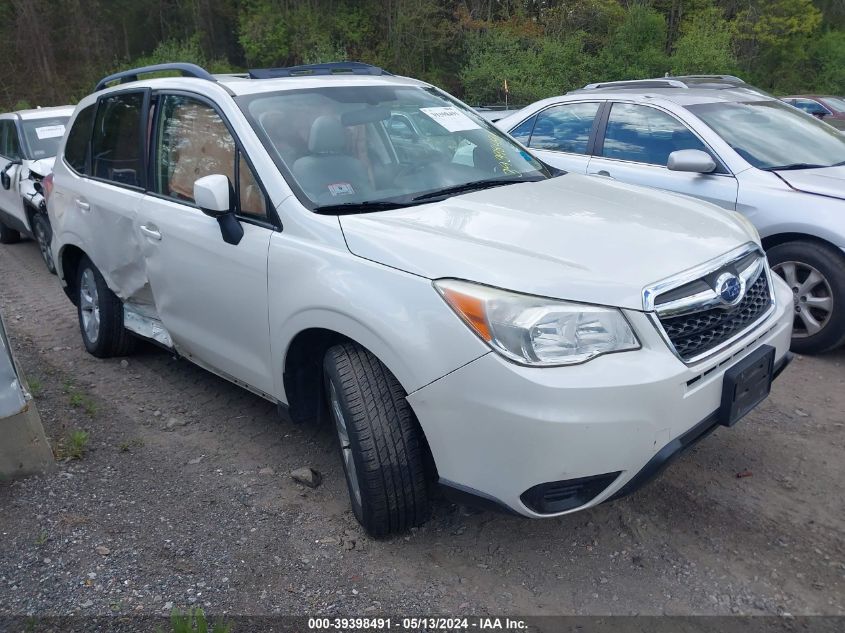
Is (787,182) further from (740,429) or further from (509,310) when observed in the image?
(509,310)

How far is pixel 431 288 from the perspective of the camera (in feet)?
8.19

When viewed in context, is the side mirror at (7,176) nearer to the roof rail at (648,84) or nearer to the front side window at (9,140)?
the front side window at (9,140)

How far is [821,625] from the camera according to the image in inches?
95.7

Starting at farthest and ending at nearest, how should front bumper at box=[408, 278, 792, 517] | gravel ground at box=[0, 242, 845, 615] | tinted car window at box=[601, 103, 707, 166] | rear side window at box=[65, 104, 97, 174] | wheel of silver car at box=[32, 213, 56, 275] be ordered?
wheel of silver car at box=[32, 213, 56, 275] → tinted car window at box=[601, 103, 707, 166] → rear side window at box=[65, 104, 97, 174] → gravel ground at box=[0, 242, 845, 615] → front bumper at box=[408, 278, 792, 517]

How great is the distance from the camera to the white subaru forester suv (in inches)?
93.7

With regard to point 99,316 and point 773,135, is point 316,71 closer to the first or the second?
point 99,316

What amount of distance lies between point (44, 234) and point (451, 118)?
216 inches

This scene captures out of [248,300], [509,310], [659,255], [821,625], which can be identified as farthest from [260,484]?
[821,625]

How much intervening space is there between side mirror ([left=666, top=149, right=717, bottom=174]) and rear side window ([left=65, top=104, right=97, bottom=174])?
3909mm

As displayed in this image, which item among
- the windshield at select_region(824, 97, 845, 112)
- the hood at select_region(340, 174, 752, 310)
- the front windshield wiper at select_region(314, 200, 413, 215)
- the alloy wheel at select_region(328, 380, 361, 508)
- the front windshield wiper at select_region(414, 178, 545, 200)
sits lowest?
the windshield at select_region(824, 97, 845, 112)

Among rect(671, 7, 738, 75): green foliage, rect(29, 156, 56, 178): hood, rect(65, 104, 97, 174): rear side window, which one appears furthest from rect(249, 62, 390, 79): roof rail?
rect(671, 7, 738, 75): green foliage

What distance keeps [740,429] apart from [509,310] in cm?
202

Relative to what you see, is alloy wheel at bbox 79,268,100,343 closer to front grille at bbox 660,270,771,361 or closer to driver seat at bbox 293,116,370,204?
driver seat at bbox 293,116,370,204

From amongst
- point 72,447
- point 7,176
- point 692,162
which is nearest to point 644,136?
point 692,162
